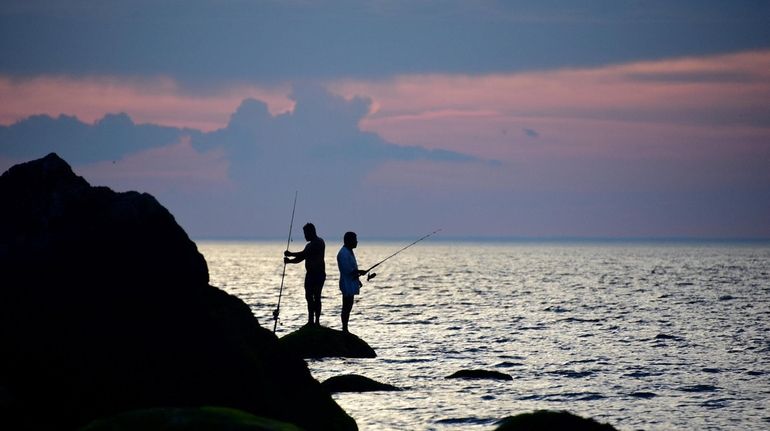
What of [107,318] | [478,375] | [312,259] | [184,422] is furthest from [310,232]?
[184,422]

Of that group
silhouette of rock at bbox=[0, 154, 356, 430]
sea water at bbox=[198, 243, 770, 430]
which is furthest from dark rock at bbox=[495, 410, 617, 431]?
sea water at bbox=[198, 243, 770, 430]

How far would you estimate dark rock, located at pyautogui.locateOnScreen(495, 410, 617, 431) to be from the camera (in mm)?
9773

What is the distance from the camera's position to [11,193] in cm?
1079

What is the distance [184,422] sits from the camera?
7371mm

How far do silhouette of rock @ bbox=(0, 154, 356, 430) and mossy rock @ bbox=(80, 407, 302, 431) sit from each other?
1.94 meters

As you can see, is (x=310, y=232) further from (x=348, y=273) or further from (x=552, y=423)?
(x=552, y=423)

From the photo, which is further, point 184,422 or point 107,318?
point 107,318

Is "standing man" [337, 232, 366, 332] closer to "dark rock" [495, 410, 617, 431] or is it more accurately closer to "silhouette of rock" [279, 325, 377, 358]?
"silhouette of rock" [279, 325, 377, 358]

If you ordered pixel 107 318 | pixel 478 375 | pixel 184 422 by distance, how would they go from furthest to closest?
pixel 478 375
pixel 107 318
pixel 184 422

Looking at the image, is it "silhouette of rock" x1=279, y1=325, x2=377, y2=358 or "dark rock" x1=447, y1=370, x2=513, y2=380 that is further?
"silhouette of rock" x1=279, y1=325, x2=377, y2=358

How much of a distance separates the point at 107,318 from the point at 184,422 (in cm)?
279

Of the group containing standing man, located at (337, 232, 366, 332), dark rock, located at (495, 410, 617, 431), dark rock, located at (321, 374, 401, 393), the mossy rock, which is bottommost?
dark rock, located at (321, 374, 401, 393)

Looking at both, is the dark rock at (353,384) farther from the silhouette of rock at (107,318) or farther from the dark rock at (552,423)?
the dark rock at (552,423)

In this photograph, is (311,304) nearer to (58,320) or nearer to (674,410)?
(674,410)
